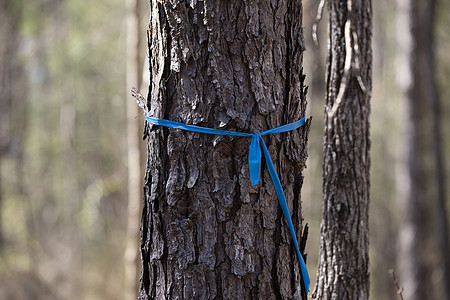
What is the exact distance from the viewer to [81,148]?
11.1 meters

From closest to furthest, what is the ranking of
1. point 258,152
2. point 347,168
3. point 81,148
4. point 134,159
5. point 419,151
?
point 258,152 → point 347,168 → point 134,159 → point 419,151 → point 81,148

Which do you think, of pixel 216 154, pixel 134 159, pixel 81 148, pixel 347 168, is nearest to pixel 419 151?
pixel 134 159

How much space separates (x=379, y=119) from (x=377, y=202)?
1758mm

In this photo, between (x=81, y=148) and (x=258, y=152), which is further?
(x=81, y=148)

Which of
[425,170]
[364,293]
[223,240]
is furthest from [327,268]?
[425,170]

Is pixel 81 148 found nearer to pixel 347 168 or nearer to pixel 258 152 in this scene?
pixel 347 168

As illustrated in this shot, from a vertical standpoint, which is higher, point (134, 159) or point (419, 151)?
point (419, 151)

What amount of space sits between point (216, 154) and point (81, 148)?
398 inches

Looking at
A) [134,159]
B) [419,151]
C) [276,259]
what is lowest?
[276,259]

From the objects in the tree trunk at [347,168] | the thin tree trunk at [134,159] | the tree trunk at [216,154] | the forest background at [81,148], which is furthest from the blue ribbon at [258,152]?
the forest background at [81,148]

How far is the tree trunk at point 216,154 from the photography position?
5.20 ft

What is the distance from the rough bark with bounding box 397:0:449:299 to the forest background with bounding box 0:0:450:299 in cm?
18

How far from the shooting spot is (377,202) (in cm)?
970

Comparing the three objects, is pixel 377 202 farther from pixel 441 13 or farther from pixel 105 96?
pixel 105 96
